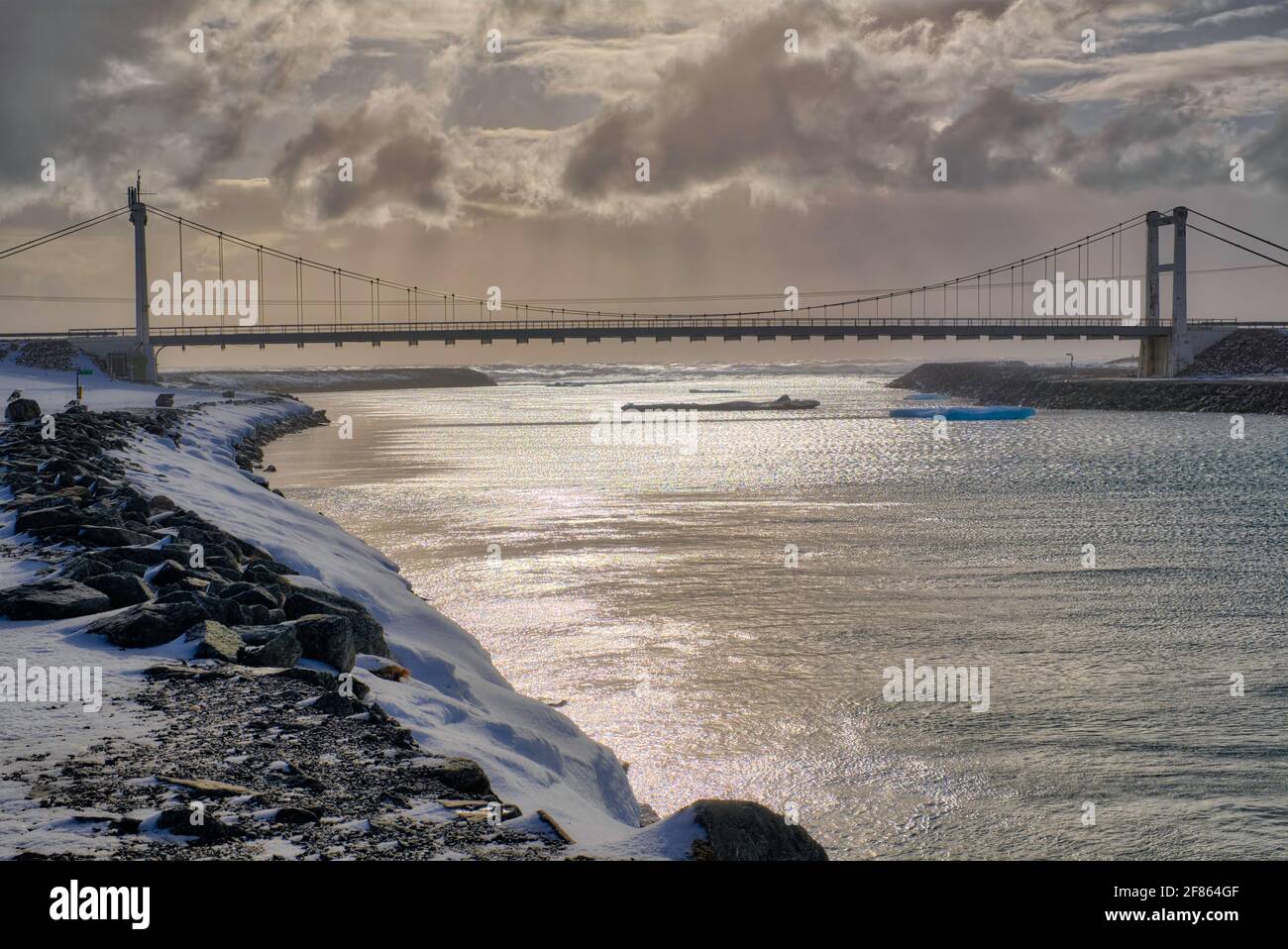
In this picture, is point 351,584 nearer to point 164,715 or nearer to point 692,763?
point 692,763

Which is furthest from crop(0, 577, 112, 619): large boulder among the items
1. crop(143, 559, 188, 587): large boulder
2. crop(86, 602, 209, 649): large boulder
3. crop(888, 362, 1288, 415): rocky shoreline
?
crop(888, 362, 1288, 415): rocky shoreline

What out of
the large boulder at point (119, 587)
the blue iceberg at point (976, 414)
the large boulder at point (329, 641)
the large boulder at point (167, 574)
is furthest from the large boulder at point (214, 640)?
the blue iceberg at point (976, 414)

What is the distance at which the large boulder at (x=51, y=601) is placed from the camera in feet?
29.1

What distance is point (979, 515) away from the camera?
2678 centimetres

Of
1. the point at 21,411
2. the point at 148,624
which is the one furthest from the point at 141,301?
the point at 148,624

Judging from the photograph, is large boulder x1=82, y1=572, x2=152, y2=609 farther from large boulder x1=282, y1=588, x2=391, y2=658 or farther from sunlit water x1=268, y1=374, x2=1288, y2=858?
sunlit water x1=268, y1=374, x2=1288, y2=858

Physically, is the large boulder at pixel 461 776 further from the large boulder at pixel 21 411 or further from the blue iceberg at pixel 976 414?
the blue iceberg at pixel 976 414

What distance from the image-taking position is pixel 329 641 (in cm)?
877

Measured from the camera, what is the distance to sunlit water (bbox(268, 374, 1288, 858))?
8.98m

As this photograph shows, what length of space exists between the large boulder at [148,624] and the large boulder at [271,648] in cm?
39

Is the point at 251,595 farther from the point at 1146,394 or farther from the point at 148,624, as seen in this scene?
the point at 1146,394

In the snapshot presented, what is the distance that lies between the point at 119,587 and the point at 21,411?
79.7 feet
